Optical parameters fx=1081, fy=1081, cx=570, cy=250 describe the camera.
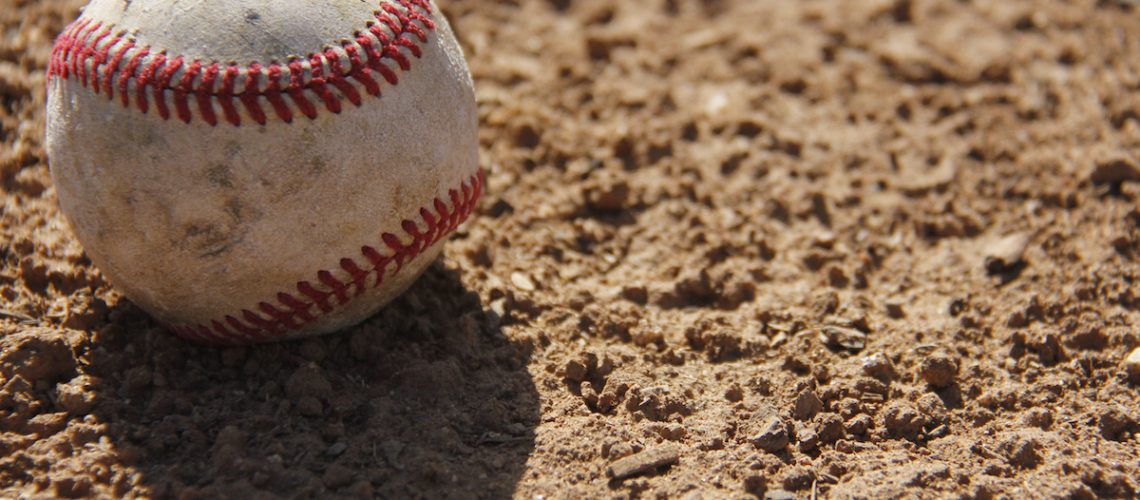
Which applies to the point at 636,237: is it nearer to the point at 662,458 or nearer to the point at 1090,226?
the point at 662,458

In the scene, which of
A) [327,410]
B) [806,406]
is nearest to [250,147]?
[327,410]

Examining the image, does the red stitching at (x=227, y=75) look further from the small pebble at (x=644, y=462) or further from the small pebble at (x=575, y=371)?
the small pebble at (x=644, y=462)

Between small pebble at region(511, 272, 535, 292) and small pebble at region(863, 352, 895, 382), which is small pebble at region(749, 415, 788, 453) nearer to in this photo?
small pebble at region(863, 352, 895, 382)

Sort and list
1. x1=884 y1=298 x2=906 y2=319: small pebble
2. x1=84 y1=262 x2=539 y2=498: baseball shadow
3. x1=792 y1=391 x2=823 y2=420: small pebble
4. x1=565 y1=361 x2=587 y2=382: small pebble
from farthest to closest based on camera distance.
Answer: x1=884 y1=298 x2=906 y2=319: small pebble < x1=565 y1=361 x2=587 y2=382: small pebble < x1=792 y1=391 x2=823 y2=420: small pebble < x1=84 y1=262 x2=539 y2=498: baseball shadow

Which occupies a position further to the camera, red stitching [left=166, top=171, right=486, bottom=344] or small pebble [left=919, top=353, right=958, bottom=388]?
small pebble [left=919, top=353, right=958, bottom=388]

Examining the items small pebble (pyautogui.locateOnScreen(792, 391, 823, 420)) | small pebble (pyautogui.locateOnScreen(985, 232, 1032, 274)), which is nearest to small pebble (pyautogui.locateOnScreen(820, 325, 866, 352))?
small pebble (pyautogui.locateOnScreen(792, 391, 823, 420))

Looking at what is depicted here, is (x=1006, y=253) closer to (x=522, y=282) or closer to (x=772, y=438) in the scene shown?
(x=772, y=438)

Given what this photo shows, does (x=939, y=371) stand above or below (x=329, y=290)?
below
